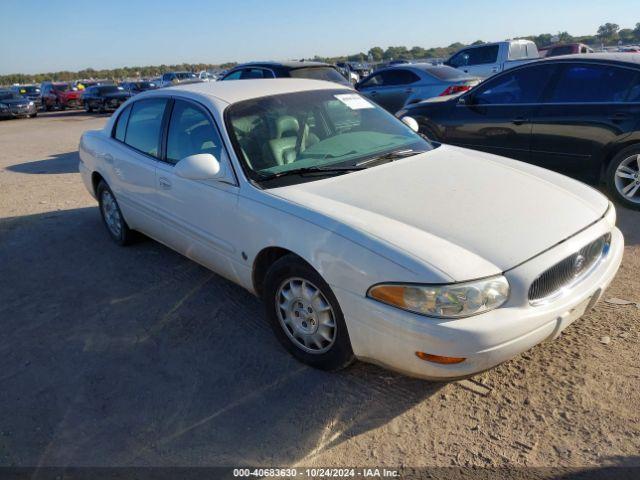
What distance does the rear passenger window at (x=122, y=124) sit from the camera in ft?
15.9

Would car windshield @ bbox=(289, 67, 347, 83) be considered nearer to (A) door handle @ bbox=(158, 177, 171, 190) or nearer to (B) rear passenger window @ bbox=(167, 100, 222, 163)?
(B) rear passenger window @ bbox=(167, 100, 222, 163)

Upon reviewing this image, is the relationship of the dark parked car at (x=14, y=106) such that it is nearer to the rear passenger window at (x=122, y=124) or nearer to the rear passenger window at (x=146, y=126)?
the rear passenger window at (x=122, y=124)

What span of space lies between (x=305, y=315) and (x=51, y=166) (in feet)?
29.5

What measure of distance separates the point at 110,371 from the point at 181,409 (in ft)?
2.15

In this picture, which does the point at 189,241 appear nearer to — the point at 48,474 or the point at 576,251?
the point at 48,474

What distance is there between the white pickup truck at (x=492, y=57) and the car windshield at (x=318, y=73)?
6489mm

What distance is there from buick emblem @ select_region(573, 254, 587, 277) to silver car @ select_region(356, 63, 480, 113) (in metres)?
7.88

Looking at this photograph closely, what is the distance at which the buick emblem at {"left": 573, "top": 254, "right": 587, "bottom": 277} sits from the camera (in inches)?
108

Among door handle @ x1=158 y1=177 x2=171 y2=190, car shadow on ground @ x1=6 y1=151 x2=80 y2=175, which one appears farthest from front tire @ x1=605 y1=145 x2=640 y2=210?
car shadow on ground @ x1=6 y1=151 x2=80 y2=175

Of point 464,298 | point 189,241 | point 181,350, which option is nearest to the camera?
point 464,298

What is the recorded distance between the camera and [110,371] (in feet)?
10.4

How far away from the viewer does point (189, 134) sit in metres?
3.87

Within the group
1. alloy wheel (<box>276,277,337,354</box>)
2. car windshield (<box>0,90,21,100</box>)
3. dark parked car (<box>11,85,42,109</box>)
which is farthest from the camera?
dark parked car (<box>11,85,42,109</box>)

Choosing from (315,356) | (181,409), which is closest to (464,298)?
(315,356)
